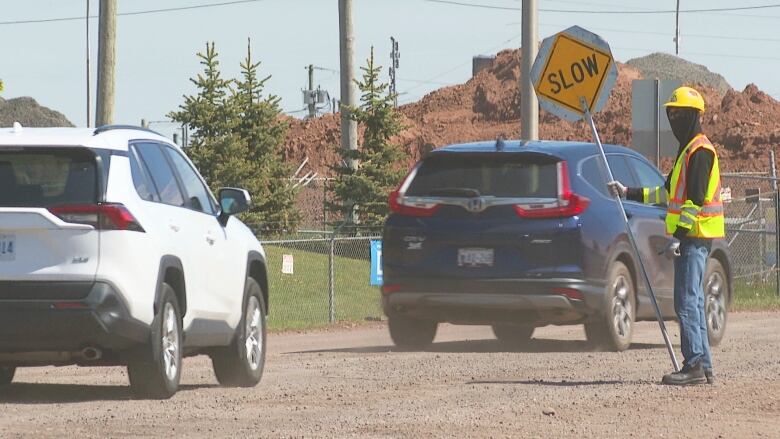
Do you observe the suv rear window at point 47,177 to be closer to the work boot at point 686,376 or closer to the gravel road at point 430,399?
the gravel road at point 430,399

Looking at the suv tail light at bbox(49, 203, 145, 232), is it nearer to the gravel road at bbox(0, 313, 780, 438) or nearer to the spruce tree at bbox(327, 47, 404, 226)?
the gravel road at bbox(0, 313, 780, 438)

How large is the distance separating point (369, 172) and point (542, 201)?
24.4m

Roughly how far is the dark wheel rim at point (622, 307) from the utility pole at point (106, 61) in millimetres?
10558

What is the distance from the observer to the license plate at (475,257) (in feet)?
52.5

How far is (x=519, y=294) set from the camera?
1584 centimetres

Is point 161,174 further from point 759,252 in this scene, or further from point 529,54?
point 759,252

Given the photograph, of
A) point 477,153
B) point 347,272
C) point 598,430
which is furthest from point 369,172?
point 598,430

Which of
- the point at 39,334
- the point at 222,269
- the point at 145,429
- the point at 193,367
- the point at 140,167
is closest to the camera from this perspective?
the point at 145,429

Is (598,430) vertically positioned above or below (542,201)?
below

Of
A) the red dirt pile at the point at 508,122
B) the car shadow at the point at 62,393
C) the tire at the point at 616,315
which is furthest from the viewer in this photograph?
the red dirt pile at the point at 508,122

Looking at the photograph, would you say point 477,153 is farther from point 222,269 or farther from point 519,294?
point 222,269

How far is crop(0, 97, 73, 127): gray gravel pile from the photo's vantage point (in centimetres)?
12324

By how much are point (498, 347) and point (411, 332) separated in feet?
2.99

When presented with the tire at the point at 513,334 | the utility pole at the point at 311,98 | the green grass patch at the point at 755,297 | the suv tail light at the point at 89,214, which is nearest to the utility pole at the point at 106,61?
the tire at the point at 513,334
